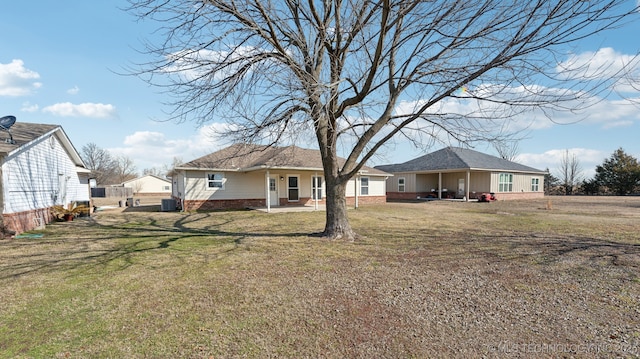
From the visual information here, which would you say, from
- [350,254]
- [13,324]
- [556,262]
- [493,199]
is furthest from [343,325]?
[493,199]

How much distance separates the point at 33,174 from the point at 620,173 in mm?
54758

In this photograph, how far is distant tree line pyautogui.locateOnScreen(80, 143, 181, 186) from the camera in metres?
56.5

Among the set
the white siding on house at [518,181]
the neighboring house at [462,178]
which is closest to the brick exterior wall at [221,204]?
the neighboring house at [462,178]

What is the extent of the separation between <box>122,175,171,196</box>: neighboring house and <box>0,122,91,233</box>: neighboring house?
134ft

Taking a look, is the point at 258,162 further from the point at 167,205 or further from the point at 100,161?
the point at 100,161

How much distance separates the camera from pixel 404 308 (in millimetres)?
3879

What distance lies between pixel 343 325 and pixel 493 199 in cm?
2523

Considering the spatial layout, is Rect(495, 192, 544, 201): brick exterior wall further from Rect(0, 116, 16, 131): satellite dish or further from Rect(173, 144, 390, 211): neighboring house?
Rect(0, 116, 16, 131): satellite dish

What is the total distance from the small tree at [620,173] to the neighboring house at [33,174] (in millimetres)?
54298

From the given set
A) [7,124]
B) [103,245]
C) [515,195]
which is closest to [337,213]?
[103,245]

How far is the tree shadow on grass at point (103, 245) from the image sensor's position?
586cm

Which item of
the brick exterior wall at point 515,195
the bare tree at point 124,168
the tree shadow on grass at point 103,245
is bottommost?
the tree shadow on grass at point 103,245

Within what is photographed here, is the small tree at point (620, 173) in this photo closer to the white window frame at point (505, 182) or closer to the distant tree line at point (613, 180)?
the distant tree line at point (613, 180)

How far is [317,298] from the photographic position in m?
4.18
